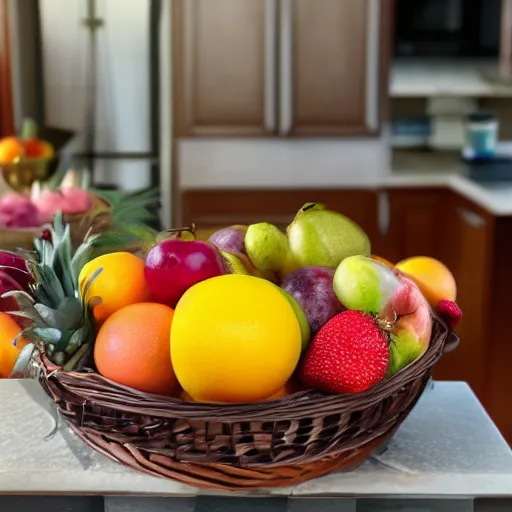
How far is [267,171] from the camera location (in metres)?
3.36

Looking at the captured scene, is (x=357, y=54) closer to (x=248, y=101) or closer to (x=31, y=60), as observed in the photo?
(x=248, y=101)

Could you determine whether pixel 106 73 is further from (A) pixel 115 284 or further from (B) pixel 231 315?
(B) pixel 231 315

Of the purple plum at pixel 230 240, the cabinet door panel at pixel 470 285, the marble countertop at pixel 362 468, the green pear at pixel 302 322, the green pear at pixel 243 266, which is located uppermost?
the purple plum at pixel 230 240

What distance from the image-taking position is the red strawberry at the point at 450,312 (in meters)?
0.94

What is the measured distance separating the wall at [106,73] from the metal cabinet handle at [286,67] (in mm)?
494

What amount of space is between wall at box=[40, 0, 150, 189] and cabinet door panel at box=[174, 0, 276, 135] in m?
0.20

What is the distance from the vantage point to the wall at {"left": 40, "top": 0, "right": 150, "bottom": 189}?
3342mm

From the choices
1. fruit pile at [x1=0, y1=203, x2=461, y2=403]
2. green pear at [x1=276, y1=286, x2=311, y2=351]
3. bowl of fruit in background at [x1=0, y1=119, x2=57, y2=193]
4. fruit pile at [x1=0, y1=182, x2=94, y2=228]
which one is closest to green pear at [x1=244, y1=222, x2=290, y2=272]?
fruit pile at [x1=0, y1=203, x2=461, y2=403]


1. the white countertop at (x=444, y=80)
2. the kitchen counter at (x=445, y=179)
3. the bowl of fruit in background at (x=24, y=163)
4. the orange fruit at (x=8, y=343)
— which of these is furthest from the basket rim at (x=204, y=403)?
the white countertop at (x=444, y=80)

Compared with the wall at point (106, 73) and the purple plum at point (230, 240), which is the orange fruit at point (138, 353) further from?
the wall at point (106, 73)

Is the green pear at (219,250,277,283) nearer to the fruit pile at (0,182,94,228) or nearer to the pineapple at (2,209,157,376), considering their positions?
the pineapple at (2,209,157,376)

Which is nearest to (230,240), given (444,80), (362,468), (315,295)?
(315,295)

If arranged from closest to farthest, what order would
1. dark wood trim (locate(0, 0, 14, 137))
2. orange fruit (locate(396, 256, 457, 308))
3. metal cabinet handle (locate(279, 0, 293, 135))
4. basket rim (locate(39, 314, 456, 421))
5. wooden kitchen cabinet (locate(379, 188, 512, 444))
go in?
basket rim (locate(39, 314, 456, 421)) → orange fruit (locate(396, 256, 457, 308)) → wooden kitchen cabinet (locate(379, 188, 512, 444)) → metal cabinet handle (locate(279, 0, 293, 135)) → dark wood trim (locate(0, 0, 14, 137))

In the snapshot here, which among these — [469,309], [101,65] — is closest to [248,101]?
[101,65]
